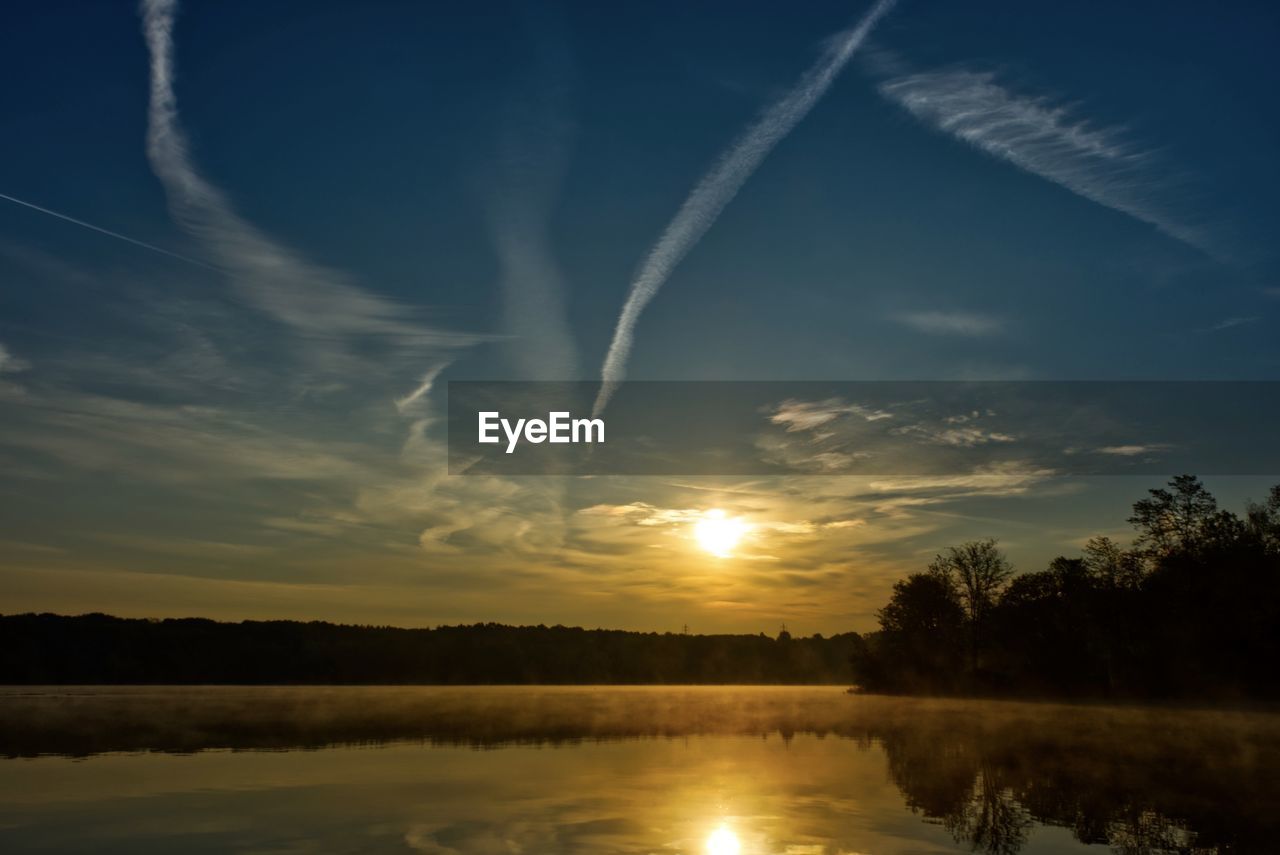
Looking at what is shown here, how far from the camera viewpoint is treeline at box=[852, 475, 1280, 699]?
265ft

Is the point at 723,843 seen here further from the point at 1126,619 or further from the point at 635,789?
the point at 1126,619

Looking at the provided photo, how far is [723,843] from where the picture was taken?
21.7 m

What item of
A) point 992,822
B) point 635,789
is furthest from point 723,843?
point 635,789

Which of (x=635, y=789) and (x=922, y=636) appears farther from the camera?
(x=922, y=636)

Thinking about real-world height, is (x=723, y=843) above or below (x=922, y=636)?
below

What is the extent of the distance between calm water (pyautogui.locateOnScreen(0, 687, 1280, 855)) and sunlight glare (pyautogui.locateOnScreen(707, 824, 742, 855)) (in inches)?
4.9

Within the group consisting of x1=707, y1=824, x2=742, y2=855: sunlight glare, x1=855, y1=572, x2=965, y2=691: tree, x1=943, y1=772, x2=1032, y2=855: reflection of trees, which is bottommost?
x1=943, y1=772, x2=1032, y2=855: reflection of trees

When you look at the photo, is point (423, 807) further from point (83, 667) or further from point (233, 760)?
point (83, 667)

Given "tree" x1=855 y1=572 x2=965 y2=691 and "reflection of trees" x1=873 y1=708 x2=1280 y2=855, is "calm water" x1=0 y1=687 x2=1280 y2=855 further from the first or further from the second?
"tree" x1=855 y1=572 x2=965 y2=691

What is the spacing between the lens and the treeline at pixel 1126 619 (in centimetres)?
8081

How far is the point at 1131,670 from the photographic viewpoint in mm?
94375

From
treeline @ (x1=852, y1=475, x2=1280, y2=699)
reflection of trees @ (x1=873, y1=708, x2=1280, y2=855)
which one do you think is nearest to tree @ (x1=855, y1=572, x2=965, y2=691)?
treeline @ (x1=852, y1=475, x2=1280, y2=699)

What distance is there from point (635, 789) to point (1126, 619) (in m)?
77.1

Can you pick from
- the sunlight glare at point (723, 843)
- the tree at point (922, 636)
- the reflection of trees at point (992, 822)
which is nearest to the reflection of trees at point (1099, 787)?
the reflection of trees at point (992, 822)
